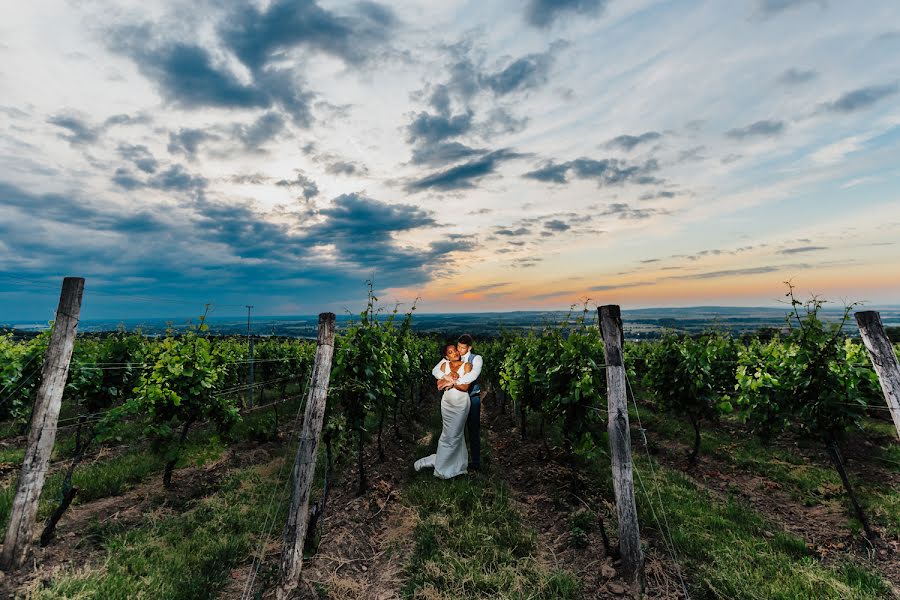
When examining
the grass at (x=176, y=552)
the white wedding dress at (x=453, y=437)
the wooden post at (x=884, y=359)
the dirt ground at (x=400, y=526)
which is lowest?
the dirt ground at (x=400, y=526)

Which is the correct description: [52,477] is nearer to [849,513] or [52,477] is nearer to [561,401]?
[561,401]

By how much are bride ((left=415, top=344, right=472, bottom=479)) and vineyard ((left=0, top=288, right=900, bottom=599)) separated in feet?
1.16

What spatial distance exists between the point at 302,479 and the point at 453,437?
3198mm

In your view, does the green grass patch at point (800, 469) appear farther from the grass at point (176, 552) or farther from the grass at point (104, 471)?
the grass at point (104, 471)

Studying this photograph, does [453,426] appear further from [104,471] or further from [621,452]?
[104,471]

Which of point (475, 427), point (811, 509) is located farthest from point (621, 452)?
point (811, 509)

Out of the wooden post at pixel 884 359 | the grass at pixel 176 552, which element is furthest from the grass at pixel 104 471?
the wooden post at pixel 884 359

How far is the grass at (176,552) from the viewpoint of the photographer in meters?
3.80

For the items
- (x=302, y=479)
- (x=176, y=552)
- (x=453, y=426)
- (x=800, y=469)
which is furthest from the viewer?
(x=800, y=469)

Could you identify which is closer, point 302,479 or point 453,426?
point 302,479

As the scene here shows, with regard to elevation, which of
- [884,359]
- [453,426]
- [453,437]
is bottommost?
[453,437]

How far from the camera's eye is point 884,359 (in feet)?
13.0

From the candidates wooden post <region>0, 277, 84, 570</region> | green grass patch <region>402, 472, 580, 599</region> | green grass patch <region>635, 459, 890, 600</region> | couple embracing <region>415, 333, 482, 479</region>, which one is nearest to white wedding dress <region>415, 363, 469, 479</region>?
couple embracing <region>415, 333, 482, 479</region>

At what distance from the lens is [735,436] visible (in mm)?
10344
